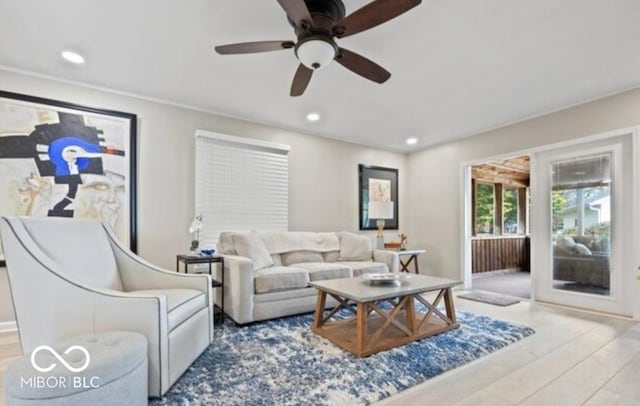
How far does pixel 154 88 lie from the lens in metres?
3.45

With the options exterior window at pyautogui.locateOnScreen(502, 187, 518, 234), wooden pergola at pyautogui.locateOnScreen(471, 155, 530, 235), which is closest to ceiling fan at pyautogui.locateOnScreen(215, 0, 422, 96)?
wooden pergola at pyautogui.locateOnScreen(471, 155, 530, 235)

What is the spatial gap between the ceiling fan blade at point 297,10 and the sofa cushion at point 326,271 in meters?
2.53

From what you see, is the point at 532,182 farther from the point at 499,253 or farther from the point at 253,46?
the point at 253,46

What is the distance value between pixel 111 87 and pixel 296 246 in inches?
108

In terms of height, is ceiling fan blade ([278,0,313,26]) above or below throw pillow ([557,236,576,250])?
above

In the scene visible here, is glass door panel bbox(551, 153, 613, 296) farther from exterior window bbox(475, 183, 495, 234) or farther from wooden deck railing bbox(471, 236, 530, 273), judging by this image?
exterior window bbox(475, 183, 495, 234)

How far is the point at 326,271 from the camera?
3699mm

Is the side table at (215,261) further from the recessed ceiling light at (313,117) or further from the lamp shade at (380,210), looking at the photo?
the lamp shade at (380,210)

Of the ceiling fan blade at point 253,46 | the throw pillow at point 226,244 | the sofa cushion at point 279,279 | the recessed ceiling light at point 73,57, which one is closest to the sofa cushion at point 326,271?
the sofa cushion at point 279,279

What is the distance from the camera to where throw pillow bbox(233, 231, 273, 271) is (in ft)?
11.6

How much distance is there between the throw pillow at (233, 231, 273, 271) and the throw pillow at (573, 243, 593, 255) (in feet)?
12.1

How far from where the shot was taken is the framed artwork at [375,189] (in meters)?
5.52

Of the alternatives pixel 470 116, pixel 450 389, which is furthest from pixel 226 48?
pixel 470 116

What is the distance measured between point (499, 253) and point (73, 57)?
24.9 ft
